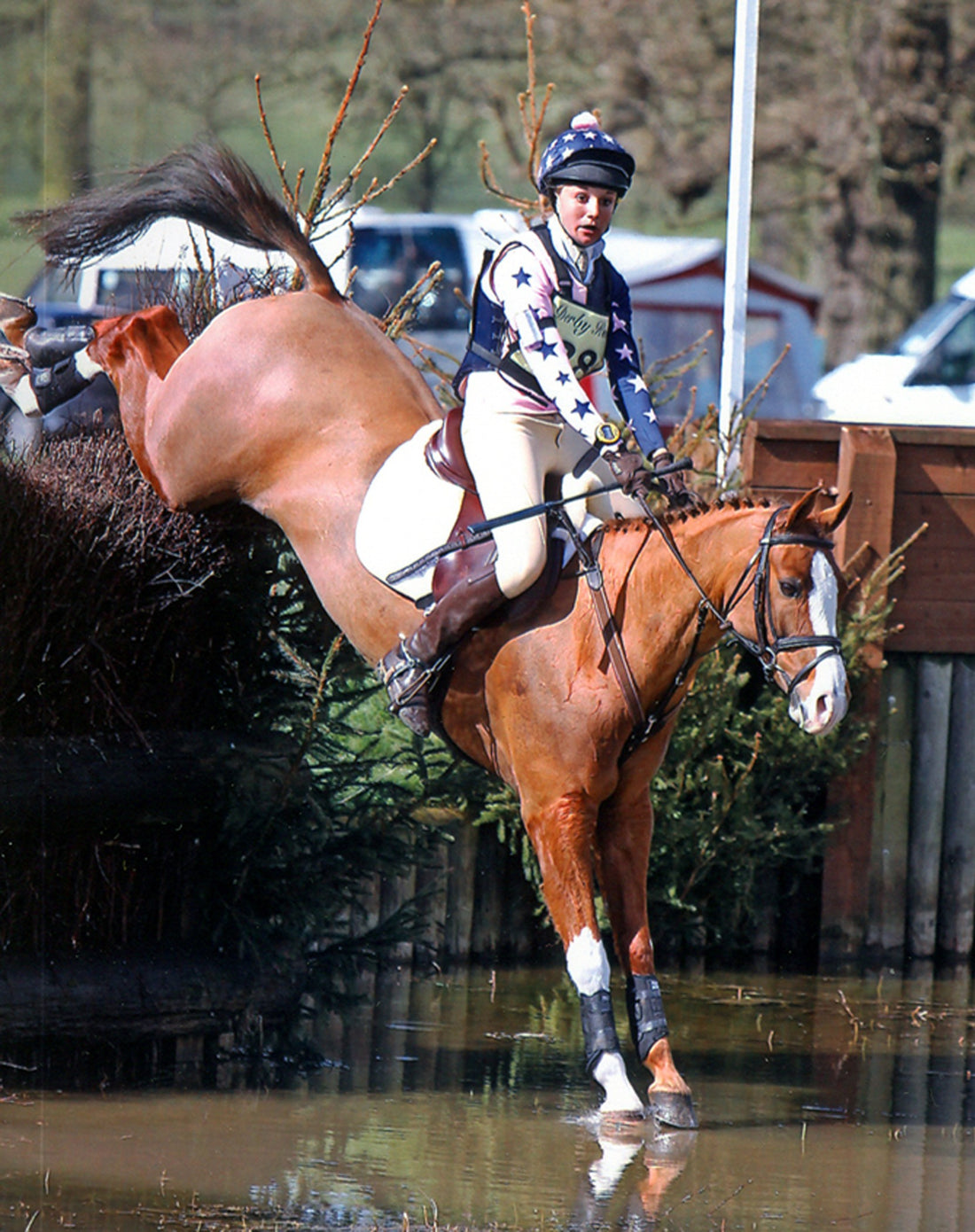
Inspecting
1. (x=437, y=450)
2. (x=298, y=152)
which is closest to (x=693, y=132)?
(x=298, y=152)

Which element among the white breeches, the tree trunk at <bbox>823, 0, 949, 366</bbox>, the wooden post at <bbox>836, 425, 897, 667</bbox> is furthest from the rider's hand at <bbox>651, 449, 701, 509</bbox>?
the tree trunk at <bbox>823, 0, 949, 366</bbox>

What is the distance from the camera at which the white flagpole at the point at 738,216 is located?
8.18 m

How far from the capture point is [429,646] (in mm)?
5512

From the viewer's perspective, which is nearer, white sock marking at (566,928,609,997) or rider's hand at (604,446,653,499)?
rider's hand at (604,446,653,499)

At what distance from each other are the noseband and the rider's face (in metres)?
1.07

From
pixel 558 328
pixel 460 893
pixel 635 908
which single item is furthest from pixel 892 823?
pixel 558 328

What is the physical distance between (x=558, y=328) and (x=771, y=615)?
115 centimetres

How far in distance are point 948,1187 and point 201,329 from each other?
3.97 meters

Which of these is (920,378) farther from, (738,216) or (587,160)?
(587,160)

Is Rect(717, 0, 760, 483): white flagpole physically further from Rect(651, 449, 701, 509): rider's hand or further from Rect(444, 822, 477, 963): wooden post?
Rect(651, 449, 701, 509): rider's hand

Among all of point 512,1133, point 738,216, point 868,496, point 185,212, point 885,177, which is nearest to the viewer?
point 512,1133

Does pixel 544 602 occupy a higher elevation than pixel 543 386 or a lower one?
lower

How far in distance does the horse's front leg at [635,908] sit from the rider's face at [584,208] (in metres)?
1.72

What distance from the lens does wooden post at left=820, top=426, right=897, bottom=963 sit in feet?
25.9
